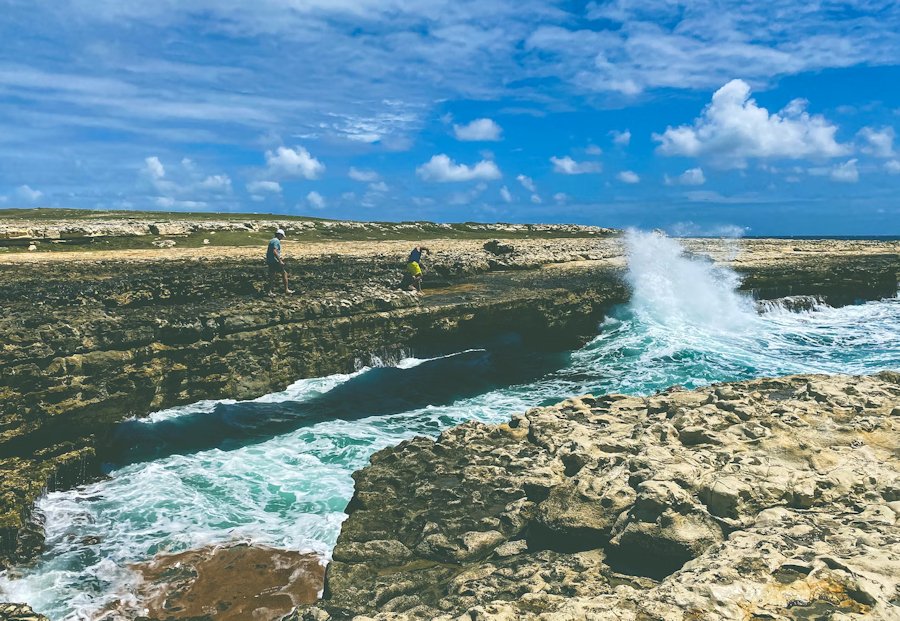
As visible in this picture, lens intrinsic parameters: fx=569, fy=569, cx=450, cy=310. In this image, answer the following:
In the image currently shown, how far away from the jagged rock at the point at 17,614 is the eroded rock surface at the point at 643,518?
3.25 m

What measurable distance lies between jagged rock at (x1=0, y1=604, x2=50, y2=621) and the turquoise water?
1910mm

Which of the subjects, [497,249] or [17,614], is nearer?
[17,614]

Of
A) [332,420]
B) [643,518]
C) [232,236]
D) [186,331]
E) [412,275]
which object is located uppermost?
[232,236]

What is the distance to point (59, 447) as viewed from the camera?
12.8m

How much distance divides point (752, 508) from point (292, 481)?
9240 millimetres

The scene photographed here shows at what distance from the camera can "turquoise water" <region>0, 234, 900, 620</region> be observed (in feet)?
32.9

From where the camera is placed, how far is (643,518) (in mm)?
6242

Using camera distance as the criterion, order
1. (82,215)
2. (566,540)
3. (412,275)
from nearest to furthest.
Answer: (566,540), (412,275), (82,215)

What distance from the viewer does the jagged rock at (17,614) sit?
6336 mm

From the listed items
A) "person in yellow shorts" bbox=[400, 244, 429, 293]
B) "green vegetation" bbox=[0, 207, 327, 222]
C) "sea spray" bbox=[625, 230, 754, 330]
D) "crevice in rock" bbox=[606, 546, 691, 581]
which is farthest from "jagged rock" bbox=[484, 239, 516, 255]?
"green vegetation" bbox=[0, 207, 327, 222]

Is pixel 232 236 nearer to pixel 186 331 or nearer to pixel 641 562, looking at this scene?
pixel 186 331

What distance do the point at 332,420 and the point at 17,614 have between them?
1006 cm

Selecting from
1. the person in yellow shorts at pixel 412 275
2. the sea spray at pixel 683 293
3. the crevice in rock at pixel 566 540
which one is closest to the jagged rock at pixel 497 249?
the sea spray at pixel 683 293

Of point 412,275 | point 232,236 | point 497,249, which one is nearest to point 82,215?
point 232,236
